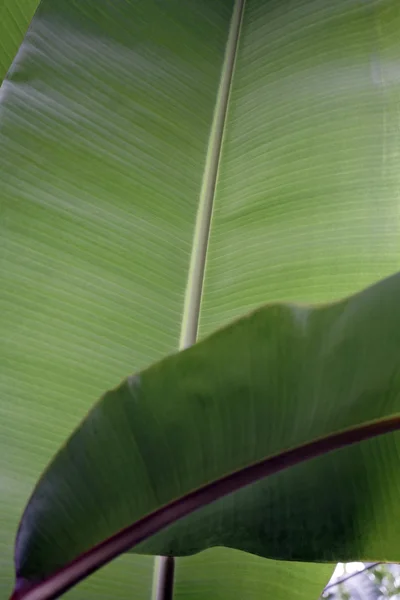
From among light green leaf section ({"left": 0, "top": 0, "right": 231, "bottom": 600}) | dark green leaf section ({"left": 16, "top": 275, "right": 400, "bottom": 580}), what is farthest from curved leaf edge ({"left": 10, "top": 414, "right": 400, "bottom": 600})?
light green leaf section ({"left": 0, "top": 0, "right": 231, "bottom": 600})

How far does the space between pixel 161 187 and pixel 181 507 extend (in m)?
0.33

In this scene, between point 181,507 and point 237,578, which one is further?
point 237,578

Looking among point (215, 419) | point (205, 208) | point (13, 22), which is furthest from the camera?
point (205, 208)

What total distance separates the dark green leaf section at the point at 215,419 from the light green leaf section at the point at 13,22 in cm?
32

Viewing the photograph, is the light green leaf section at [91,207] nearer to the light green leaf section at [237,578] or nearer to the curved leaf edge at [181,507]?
the light green leaf section at [237,578]

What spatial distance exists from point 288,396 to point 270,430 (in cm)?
2

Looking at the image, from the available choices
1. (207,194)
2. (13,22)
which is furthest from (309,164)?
(13,22)

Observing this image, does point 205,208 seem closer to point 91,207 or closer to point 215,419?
point 91,207

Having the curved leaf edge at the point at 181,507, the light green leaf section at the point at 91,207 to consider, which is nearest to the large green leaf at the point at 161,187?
the light green leaf section at the point at 91,207

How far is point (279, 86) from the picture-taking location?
1.82ft

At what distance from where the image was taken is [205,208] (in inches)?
21.0

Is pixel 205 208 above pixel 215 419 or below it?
above

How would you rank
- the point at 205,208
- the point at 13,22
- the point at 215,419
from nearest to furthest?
the point at 215,419 → the point at 13,22 → the point at 205,208

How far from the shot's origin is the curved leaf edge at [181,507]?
0.83 feet
